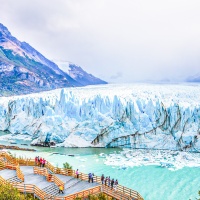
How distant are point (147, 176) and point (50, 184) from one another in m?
9.50

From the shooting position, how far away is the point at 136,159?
23.4 meters

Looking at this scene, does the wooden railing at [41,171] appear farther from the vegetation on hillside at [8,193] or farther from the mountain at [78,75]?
the mountain at [78,75]

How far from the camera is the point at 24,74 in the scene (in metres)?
114

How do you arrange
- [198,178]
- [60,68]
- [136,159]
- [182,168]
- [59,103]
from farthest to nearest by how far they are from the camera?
[60,68] < [59,103] < [136,159] < [182,168] < [198,178]

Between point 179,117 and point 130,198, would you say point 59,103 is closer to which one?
point 179,117

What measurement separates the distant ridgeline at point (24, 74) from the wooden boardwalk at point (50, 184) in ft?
268

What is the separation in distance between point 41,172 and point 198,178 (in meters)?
12.0

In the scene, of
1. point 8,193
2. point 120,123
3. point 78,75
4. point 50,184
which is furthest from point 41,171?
point 78,75

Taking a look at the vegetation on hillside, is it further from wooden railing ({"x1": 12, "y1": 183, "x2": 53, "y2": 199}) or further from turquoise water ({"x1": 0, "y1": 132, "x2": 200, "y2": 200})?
A: turquoise water ({"x1": 0, "y1": 132, "x2": 200, "y2": 200})

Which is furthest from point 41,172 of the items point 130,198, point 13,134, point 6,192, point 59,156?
point 13,134

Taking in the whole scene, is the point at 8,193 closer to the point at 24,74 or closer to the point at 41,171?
Answer: the point at 41,171

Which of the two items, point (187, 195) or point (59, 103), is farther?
point (59, 103)

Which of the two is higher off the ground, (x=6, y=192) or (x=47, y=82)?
(x=47, y=82)

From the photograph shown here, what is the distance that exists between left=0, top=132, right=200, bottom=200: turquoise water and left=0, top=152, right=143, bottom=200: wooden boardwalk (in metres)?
4.88
